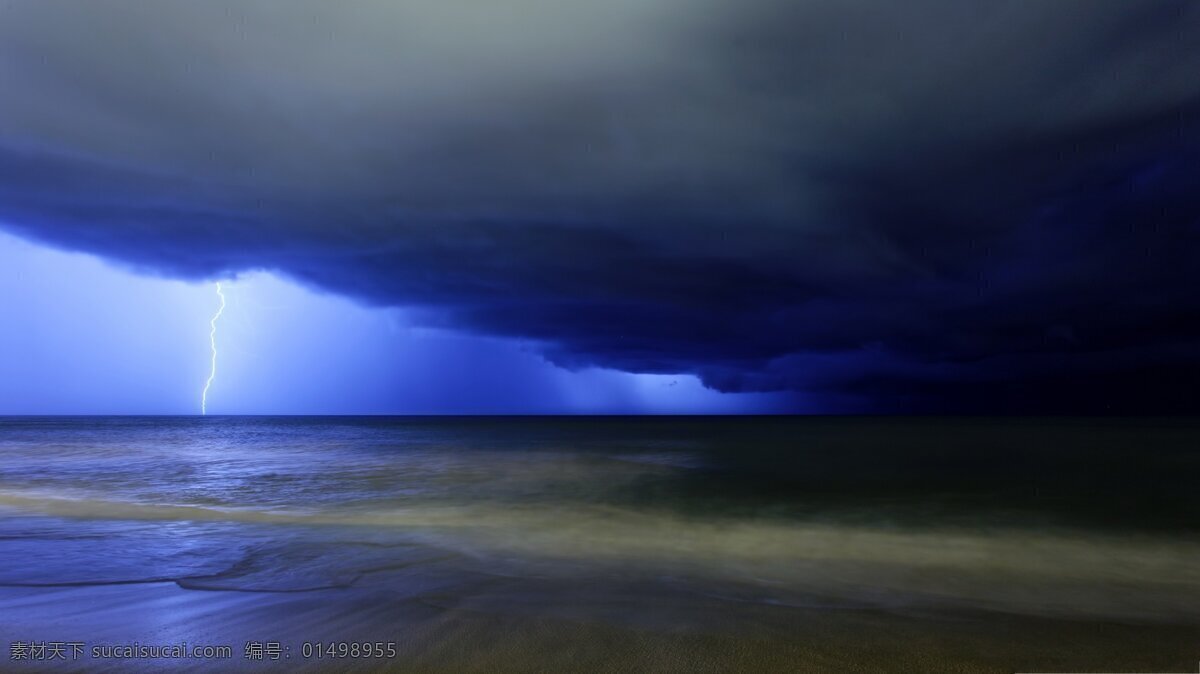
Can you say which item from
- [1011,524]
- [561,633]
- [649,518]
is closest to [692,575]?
[561,633]

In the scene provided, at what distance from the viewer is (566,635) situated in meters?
7.46

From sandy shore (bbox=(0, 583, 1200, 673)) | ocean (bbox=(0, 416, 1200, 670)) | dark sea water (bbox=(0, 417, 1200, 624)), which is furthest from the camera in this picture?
dark sea water (bbox=(0, 417, 1200, 624))

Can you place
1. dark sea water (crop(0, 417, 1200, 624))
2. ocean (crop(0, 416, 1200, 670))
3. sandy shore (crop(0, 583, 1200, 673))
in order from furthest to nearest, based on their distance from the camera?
dark sea water (crop(0, 417, 1200, 624)), ocean (crop(0, 416, 1200, 670)), sandy shore (crop(0, 583, 1200, 673))

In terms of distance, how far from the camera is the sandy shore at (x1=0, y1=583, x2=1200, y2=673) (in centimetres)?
656

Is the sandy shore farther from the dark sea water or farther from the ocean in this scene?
the dark sea water

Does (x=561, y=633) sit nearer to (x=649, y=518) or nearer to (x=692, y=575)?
(x=692, y=575)

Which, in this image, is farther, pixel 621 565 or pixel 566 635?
pixel 621 565

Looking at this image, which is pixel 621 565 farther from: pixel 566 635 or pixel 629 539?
pixel 566 635

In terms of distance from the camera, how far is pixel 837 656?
6.89 m

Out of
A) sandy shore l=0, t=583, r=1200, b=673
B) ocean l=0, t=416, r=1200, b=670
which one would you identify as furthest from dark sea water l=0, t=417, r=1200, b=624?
sandy shore l=0, t=583, r=1200, b=673

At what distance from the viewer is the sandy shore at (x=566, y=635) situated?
6.56 m

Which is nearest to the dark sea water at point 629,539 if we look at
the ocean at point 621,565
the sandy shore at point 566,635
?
the ocean at point 621,565

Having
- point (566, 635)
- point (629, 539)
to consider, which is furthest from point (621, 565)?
point (566, 635)

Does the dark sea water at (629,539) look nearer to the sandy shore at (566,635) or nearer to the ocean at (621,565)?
the ocean at (621,565)
